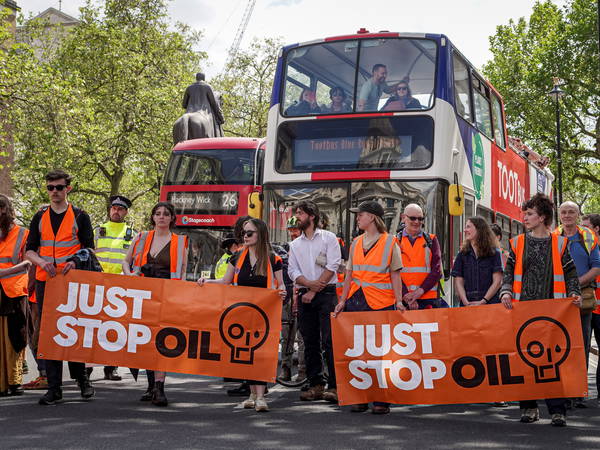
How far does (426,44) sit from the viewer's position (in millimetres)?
10758

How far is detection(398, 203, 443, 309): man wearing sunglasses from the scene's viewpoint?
307 inches

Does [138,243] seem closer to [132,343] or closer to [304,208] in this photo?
[132,343]

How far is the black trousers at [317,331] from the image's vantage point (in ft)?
25.2

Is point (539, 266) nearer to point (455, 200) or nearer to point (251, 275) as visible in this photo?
point (251, 275)

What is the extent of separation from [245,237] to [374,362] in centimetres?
153

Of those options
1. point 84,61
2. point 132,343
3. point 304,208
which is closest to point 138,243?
point 132,343

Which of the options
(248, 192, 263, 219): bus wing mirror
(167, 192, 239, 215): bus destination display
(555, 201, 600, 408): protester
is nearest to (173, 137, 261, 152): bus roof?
(167, 192, 239, 215): bus destination display

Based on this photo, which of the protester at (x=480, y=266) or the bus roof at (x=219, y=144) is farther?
the bus roof at (x=219, y=144)

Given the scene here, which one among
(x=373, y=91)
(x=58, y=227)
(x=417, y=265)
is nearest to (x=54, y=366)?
(x=58, y=227)

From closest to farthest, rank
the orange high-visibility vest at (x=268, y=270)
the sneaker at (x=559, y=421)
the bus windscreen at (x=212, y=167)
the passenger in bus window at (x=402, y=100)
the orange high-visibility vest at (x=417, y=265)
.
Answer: the sneaker at (x=559, y=421) < the orange high-visibility vest at (x=268, y=270) < the orange high-visibility vest at (x=417, y=265) < the passenger in bus window at (x=402, y=100) < the bus windscreen at (x=212, y=167)

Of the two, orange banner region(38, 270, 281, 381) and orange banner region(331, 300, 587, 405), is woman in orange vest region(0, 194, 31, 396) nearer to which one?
orange banner region(38, 270, 281, 381)

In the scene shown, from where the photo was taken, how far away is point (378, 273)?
7078 mm

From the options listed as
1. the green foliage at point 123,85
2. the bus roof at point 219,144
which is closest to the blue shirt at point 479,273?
the bus roof at point 219,144

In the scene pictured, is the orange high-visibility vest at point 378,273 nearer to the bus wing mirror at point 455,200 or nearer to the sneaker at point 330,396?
the sneaker at point 330,396
